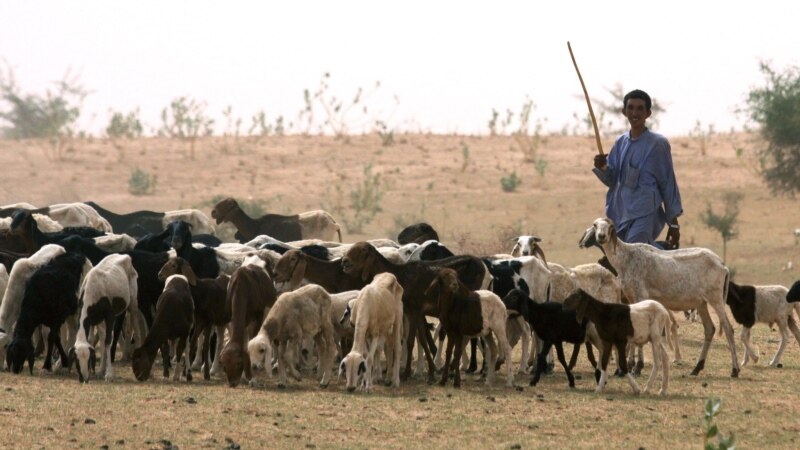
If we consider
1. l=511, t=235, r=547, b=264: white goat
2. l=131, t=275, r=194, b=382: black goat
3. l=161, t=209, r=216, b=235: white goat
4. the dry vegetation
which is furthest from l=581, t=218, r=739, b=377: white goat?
l=161, t=209, r=216, b=235: white goat

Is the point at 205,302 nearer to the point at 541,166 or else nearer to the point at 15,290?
the point at 15,290

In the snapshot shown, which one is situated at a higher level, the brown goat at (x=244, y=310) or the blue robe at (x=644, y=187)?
the blue robe at (x=644, y=187)

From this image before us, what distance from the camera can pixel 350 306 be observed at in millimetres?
12844

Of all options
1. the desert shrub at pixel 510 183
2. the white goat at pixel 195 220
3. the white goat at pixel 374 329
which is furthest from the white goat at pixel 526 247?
the desert shrub at pixel 510 183

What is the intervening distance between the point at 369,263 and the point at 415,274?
0.49m

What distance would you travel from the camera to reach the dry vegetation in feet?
33.3

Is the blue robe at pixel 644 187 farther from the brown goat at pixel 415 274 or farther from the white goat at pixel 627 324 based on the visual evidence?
the white goat at pixel 627 324

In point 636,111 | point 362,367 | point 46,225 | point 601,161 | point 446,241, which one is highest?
point 636,111

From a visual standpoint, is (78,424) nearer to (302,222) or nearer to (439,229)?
(302,222)

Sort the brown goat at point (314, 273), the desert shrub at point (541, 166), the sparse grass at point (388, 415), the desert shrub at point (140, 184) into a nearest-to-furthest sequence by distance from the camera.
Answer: the sparse grass at point (388, 415), the brown goat at point (314, 273), the desert shrub at point (140, 184), the desert shrub at point (541, 166)

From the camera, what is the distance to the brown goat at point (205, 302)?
13023 millimetres

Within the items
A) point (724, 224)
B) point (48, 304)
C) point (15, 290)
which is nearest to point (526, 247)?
point (48, 304)

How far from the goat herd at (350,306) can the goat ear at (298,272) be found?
0.02 metres

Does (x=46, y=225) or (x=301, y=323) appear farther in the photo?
(x=46, y=225)
